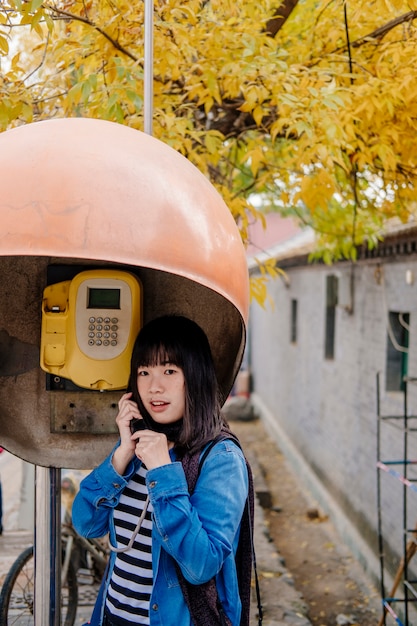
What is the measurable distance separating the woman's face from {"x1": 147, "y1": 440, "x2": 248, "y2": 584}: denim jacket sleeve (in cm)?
20

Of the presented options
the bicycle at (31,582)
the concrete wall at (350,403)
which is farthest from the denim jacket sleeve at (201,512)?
the concrete wall at (350,403)

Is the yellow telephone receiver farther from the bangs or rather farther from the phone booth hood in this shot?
the bangs

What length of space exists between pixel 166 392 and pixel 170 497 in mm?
346

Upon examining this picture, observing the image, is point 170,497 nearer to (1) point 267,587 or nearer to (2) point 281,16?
(2) point 281,16

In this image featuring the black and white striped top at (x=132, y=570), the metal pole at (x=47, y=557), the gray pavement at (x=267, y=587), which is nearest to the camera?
the black and white striped top at (x=132, y=570)

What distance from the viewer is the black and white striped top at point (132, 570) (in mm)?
2127

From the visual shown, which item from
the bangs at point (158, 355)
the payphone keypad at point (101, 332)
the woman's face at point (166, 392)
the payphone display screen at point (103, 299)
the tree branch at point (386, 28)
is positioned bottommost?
the woman's face at point (166, 392)

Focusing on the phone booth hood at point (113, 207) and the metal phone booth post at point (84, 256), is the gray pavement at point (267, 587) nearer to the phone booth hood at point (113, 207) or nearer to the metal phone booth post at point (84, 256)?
the metal phone booth post at point (84, 256)

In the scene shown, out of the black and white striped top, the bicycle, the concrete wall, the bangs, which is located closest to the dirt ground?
the concrete wall

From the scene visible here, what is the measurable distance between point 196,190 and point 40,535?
54.0 inches

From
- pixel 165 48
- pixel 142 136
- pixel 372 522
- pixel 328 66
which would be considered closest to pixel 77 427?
pixel 142 136

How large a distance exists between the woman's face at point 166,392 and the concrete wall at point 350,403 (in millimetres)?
2224

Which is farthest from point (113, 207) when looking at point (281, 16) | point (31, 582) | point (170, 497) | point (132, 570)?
point (31, 582)

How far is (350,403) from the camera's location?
8.50 m
